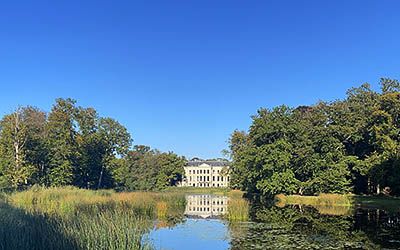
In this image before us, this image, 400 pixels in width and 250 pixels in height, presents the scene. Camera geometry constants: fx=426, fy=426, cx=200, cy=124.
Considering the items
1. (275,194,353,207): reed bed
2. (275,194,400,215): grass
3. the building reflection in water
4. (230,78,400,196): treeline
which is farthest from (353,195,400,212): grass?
the building reflection in water

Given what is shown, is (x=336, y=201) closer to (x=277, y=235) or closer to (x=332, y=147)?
(x=332, y=147)

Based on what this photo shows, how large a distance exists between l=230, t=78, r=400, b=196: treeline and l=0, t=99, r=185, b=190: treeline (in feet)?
70.2

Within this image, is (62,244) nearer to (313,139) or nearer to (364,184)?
(313,139)

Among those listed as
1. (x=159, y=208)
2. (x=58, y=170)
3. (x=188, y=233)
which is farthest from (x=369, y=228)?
(x=58, y=170)

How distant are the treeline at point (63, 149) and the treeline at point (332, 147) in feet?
70.2

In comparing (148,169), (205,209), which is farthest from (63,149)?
(148,169)

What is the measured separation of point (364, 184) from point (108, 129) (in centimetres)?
3749

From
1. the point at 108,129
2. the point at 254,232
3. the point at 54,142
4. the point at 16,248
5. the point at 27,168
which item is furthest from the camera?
the point at 108,129

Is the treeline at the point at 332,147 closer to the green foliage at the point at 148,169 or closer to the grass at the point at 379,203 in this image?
the grass at the point at 379,203

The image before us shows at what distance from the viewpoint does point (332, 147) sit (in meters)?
47.7

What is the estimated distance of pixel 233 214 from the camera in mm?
24250

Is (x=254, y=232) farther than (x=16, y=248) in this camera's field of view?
Yes

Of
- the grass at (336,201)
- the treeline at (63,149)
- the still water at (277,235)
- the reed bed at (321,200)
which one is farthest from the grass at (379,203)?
the treeline at (63,149)

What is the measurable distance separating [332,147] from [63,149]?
31.5 metres
